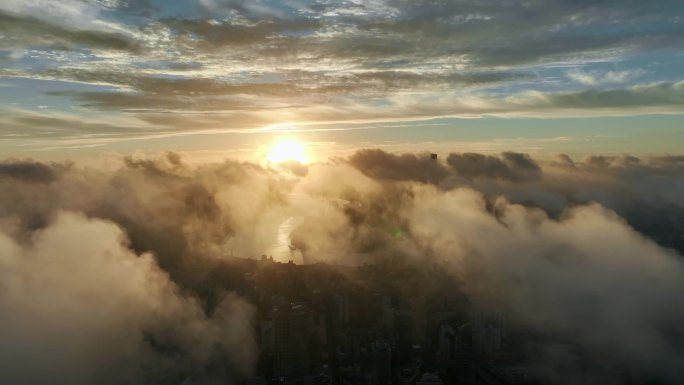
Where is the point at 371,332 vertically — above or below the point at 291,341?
below

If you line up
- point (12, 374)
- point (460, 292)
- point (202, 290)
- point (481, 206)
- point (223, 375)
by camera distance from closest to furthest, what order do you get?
point (12, 374)
point (223, 375)
point (202, 290)
point (460, 292)
point (481, 206)

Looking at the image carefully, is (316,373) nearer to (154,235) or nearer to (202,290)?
(202,290)

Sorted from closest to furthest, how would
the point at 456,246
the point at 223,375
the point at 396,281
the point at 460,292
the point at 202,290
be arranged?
the point at 223,375 < the point at 202,290 < the point at 460,292 < the point at 396,281 < the point at 456,246

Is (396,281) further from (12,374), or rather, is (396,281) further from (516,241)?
(12,374)

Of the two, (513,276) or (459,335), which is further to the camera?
(513,276)

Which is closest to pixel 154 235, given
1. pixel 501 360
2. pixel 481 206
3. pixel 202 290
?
pixel 202 290

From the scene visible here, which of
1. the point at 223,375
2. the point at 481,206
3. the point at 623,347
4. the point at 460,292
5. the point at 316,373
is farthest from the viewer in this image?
the point at 481,206

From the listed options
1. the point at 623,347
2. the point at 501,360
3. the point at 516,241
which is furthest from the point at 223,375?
the point at 516,241

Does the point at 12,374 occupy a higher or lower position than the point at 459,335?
higher

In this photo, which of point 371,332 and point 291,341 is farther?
point 371,332
